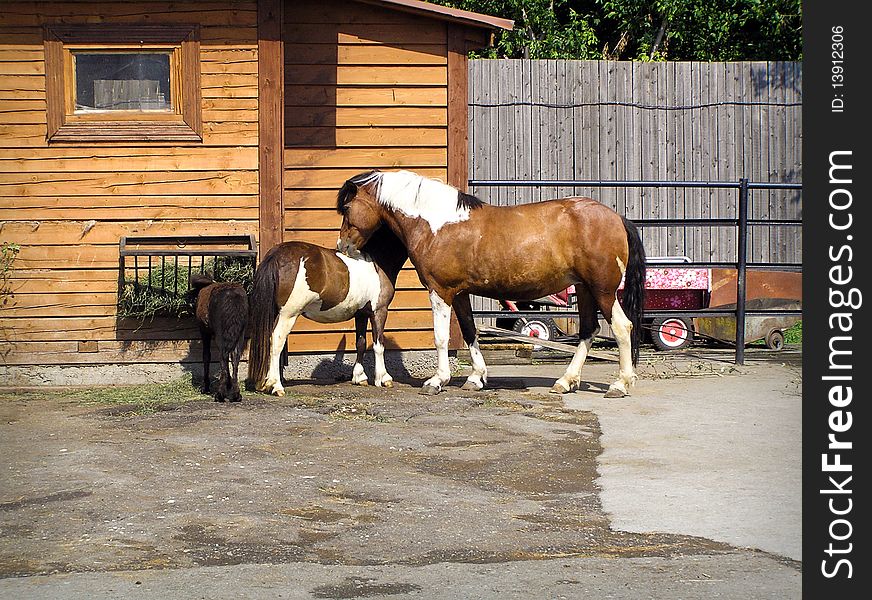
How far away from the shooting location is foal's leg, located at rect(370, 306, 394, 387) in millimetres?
9039

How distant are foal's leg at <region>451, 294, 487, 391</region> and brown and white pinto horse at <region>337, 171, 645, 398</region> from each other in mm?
12

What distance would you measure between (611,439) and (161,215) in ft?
14.8

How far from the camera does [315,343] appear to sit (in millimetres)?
9719

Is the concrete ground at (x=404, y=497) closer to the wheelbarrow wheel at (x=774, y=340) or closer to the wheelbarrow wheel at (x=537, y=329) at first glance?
the wheelbarrow wheel at (x=537, y=329)

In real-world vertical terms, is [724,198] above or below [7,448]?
above

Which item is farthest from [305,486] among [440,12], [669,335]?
[669,335]

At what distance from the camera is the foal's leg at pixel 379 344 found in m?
9.04

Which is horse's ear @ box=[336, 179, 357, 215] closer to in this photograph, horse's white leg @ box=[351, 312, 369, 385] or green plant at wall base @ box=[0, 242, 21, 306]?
horse's white leg @ box=[351, 312, 369, 385]

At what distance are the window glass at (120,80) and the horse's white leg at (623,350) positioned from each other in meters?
4.16

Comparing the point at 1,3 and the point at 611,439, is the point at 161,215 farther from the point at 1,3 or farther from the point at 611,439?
the point at 611,439

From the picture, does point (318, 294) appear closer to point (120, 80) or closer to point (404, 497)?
point (120, 80)

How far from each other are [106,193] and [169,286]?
38.2 inches

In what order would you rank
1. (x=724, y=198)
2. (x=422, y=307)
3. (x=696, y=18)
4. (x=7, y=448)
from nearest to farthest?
(x=7, y=448) → (x=422, y=307) → (x=724, y=198) → (x=696, y=18)
